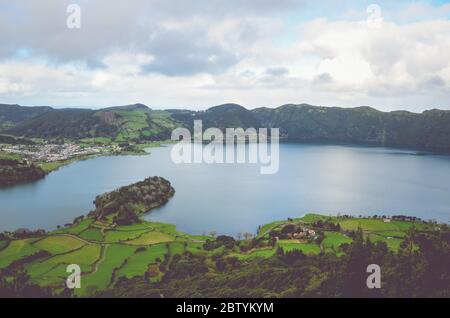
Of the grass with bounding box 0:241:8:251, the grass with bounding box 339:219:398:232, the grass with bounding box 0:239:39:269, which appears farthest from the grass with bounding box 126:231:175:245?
the grass with bounding box 339:219:398:232

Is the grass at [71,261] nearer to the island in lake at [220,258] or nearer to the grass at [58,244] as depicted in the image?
the island in lake at [220,258]

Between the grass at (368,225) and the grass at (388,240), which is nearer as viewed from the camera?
the grass at (388,240)

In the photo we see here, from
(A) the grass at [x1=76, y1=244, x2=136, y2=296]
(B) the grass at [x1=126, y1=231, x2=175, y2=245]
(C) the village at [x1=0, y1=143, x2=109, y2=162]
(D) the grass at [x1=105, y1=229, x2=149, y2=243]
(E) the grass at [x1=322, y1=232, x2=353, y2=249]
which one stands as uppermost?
(C) the village at [x1=0, y1=143, x2=109, y2=162]

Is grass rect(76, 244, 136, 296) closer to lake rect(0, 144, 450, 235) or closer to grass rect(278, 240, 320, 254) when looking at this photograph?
lake rect(0, 144, 450, 235)

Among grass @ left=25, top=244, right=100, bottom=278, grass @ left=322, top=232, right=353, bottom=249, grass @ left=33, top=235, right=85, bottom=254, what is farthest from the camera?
grass @ left=322, top=232, right=353, bottom=249

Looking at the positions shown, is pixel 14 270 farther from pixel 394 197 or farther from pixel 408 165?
pixel 408 165

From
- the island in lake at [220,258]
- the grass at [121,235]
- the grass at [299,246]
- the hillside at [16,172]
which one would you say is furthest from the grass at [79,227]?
the hillside at [16,172]
